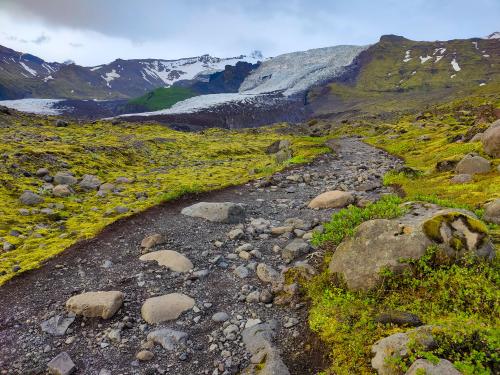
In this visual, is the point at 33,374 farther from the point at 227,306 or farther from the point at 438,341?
the point at 438,341

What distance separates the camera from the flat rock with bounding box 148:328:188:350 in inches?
332

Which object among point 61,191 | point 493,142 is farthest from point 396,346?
point 493,142

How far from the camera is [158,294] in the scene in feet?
34.1

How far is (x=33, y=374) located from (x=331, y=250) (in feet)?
26.6

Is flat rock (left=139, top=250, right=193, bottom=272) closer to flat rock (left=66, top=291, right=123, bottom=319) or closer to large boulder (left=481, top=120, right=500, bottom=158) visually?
flat rock (left=66, top=291, right=123, bottom=319)

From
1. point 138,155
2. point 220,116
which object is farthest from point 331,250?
point 220,116

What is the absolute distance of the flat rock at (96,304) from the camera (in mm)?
9344

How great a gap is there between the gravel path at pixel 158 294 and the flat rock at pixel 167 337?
6.1 inches

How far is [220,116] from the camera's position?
544 ft

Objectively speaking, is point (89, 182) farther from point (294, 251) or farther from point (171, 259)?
point (294, 251)

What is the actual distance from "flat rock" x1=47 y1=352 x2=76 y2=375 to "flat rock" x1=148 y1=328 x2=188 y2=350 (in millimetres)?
1666

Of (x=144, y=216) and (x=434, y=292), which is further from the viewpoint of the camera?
(x=144, y=216)

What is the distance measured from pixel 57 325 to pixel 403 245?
337 inches

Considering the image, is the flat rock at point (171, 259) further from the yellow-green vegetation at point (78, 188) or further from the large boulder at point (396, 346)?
the large boulder at point (396, 346)
